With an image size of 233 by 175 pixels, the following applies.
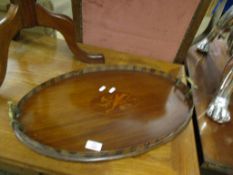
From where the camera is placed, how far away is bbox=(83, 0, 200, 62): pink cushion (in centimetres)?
89

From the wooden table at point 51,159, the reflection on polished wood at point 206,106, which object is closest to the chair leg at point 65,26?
the wooden table at point 51,159

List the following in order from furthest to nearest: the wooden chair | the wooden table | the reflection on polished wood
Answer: the wooden chair < the reflection on polished wood < the wooden table

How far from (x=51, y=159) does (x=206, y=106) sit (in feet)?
1.84

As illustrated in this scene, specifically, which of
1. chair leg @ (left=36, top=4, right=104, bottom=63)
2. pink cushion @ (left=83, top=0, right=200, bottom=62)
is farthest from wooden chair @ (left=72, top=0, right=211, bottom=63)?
chair leg @ (left=36, top=4, right=104, bottom=63)

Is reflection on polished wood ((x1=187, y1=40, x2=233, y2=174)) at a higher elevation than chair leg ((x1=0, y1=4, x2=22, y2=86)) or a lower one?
lower

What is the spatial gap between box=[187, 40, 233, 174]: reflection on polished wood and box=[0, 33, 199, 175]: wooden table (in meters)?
0.10

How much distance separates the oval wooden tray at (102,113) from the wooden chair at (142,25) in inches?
5.4

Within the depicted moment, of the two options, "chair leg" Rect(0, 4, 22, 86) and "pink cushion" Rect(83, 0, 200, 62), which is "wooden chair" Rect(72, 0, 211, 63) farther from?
"chair leg" Rect(0, 4, 22, 86)

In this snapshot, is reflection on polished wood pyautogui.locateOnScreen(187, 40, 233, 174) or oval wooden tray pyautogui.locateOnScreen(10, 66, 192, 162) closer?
oval wooden tray pyautogui.locateOnScreen(10, 66, 192, 162)

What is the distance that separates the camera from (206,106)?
2.96 feet

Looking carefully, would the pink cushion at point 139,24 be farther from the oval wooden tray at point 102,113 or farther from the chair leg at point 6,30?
the chair leg at point 6,30

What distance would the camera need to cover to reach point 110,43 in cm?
103

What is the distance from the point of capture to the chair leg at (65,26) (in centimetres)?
A: 84

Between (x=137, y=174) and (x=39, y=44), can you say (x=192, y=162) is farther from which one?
(x=39, y=44)
